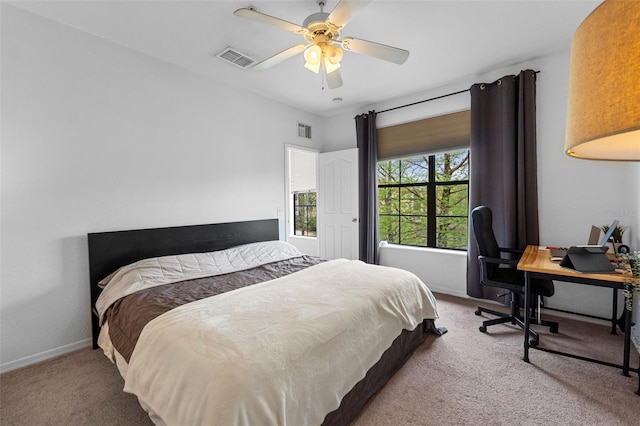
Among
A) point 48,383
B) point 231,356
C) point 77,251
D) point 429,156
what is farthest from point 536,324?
point 77,251

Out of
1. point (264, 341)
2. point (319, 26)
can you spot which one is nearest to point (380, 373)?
point (264, 341)

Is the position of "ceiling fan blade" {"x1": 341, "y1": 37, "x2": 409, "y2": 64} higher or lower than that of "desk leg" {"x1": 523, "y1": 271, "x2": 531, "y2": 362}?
higher

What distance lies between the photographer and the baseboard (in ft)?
7.07

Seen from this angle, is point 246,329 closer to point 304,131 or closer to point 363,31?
point 363,31

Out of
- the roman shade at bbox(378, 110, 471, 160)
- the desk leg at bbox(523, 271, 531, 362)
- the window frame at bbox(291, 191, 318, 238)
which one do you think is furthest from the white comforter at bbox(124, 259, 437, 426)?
the window frame at bbox(291, 191, 318, 238)

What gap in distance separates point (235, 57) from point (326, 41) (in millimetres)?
1263

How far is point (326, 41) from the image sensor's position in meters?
2.03

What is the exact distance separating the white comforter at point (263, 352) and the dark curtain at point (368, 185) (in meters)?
2.13

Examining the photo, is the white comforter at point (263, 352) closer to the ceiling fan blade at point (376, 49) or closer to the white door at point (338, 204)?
the ceiling fan blade at point (376, 49)

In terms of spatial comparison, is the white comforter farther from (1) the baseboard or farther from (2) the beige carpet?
(1) the baseboard

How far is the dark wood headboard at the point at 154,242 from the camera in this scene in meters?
2.50

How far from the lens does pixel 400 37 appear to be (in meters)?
2.59

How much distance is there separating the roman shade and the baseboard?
4020 millimetres

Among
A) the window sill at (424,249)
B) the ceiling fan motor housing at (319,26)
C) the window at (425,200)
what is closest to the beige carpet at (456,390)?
the window sill at (424,249)
